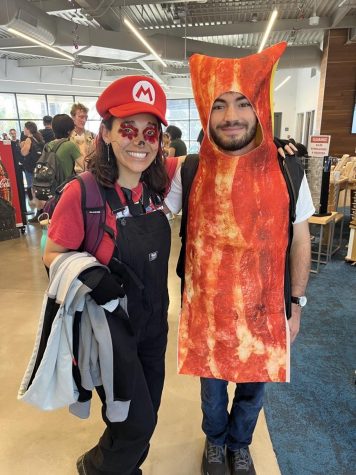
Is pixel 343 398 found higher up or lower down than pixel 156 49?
lower down

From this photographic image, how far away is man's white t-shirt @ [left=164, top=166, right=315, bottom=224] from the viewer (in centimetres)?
129

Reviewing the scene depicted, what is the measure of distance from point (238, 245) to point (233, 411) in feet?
2.47

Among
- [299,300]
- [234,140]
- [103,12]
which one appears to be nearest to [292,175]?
[234,140]

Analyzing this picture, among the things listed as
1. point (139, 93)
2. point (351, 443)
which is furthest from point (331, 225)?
point (139, 93)

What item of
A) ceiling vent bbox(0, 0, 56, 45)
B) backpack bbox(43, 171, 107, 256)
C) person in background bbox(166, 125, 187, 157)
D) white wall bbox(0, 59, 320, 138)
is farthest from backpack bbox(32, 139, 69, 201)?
white wall bbox(0, 59, 320, 138)

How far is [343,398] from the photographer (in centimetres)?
208

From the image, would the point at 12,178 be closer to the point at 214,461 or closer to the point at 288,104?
the point at 214,461

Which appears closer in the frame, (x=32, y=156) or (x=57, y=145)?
(x=57, y=145)

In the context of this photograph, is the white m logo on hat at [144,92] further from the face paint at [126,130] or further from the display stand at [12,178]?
the display stand at [12,178]

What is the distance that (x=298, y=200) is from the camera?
1277 millimetres

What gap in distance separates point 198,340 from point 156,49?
7972 mm

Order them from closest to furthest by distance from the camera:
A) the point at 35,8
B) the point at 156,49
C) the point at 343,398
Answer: the point at 343,398
the point at 35,8
the point at 156,49

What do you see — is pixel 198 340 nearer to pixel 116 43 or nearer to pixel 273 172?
pixel 273 172

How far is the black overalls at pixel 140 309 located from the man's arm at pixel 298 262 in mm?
498
